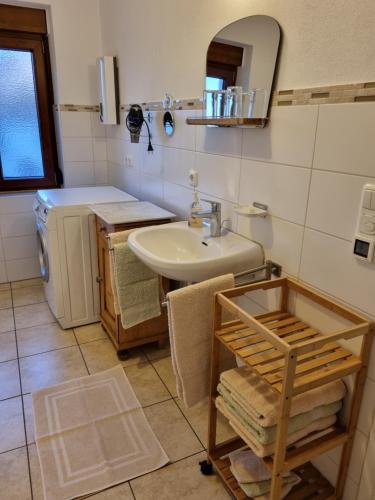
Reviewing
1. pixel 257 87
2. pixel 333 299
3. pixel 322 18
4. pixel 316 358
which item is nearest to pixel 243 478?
pixel 316 358

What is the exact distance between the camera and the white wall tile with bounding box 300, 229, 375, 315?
114 cm

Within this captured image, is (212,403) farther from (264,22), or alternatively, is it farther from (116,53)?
(116,53)

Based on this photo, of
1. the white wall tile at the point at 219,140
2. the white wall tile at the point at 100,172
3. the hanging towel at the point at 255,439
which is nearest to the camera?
the hanging towel at the point at 255,439

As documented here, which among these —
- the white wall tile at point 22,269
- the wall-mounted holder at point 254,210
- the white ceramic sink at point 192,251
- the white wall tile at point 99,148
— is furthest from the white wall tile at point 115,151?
the wall-mounted holder at point 254,210

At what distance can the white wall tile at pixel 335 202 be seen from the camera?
113 centimetres

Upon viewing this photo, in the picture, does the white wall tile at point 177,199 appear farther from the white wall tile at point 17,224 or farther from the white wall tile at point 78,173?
the white wall tile at point 17,224

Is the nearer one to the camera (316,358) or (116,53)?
(316,358)

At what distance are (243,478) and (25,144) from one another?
9.79 ft

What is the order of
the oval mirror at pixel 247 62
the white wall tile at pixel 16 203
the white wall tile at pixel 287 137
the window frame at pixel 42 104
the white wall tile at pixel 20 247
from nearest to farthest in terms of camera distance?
the white wall tile at pixel 287 137 → the oval mirror at pixel 247 62 → the window frame at pixel 42 104 → the white wall tile at pixel 16 203 → the white wall tile at pixel 20 247

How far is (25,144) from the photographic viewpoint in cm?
317

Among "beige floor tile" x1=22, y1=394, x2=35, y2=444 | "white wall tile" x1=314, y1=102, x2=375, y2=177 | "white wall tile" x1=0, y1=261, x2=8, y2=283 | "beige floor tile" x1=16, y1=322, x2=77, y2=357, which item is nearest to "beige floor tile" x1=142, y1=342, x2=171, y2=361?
"beige floor tile" x1=16, y1=322, x2=77, y2=357

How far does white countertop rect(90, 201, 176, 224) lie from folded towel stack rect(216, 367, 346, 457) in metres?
1.09

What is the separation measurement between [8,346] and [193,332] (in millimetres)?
1558

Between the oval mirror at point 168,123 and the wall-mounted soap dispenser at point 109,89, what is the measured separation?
0.86m
